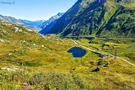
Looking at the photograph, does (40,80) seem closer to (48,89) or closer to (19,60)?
(48,89)

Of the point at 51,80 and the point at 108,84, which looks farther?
the point at 108,84

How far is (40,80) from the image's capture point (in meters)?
31.6

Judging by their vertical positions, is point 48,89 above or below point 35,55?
above

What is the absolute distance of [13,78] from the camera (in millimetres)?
31812

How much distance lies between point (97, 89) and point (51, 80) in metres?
10.3

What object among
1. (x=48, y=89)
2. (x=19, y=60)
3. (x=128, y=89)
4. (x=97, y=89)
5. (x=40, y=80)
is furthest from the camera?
(x=19, y=60)

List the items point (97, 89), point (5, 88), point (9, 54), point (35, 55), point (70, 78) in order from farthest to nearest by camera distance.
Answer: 1. point (35, 55)
2. point (9, 54)
3. point (97, 89)
4. point (70, 78)
5. point (5, 88)

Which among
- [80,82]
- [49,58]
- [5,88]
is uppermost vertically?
[5,88]

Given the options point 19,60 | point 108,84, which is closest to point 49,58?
point 19,60

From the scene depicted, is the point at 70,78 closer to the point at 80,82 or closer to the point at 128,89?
the point at 80,82

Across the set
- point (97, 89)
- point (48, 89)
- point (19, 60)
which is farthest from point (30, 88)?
point (19, 60)

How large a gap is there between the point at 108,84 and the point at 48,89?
1770 cm

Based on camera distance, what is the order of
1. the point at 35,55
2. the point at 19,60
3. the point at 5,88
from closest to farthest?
1. the point at 5,88
2. the point at 19,60
3. the point at 35,55

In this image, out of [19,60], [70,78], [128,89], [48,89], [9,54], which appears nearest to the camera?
[48,89]
